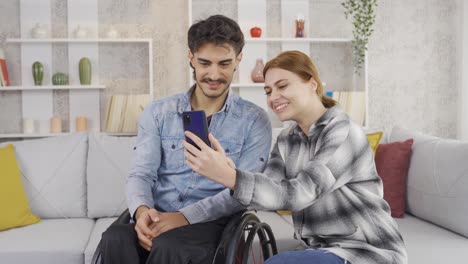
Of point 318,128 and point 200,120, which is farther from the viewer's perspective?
point 318,128

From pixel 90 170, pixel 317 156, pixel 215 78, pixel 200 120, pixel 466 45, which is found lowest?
pixel 90 170

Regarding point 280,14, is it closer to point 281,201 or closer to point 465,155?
point 465,155

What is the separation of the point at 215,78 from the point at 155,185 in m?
0.47

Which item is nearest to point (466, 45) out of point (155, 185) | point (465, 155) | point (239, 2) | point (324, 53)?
point (324, 53)

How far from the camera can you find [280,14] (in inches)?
176

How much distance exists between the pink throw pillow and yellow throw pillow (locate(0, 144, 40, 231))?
179 centimetres

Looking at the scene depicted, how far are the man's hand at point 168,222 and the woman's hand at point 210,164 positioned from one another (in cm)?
41

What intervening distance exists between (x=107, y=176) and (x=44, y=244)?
614 mm

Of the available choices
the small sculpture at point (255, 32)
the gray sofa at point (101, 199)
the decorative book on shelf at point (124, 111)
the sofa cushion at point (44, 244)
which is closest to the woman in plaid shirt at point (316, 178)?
the gray sofa at point (101, 199)

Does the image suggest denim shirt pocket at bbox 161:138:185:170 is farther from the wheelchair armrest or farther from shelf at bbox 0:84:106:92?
shelf at bbox 0:84:106:92

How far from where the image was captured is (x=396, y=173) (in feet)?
9.46

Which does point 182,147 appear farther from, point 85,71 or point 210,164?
point 85,71

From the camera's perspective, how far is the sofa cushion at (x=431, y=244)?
2176 millimetres

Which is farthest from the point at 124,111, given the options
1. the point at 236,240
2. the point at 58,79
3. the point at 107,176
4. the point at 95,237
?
the point at 236,240
